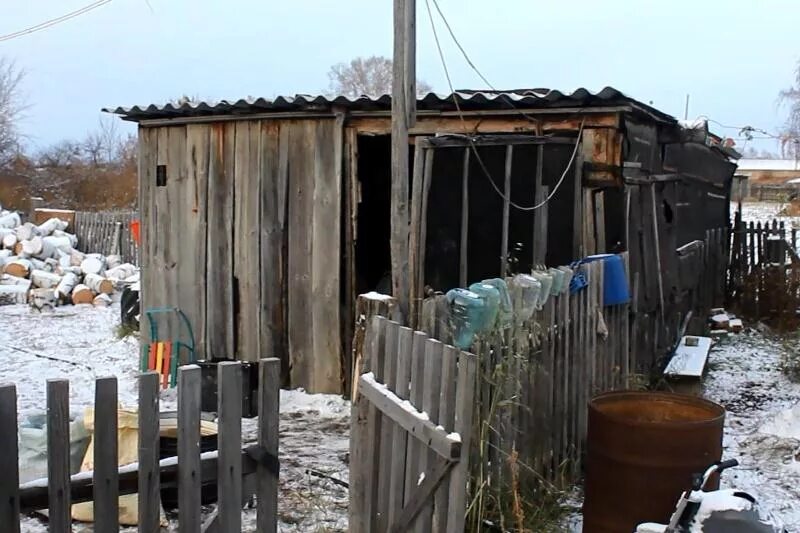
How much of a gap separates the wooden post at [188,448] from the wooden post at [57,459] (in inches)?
15.4

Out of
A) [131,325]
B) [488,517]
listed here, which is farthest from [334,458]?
[131,325]

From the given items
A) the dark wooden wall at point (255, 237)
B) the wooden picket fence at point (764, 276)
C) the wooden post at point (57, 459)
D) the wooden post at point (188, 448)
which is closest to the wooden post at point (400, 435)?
the wooden post at point (188, 448)

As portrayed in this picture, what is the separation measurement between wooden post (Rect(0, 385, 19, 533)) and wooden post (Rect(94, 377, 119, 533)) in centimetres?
25

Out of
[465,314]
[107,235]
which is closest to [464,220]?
[465,314]

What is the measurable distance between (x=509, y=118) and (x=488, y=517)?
4255 millimetres

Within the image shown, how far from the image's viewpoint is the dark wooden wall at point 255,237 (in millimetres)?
7918

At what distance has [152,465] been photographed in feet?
9.37

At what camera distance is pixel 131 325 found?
11.4 m

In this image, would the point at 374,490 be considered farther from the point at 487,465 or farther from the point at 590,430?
the point at 590,430

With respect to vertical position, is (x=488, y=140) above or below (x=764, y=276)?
above

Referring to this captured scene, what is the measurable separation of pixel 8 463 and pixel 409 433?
151 centimetres

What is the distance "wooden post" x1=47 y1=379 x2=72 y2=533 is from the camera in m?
2.69

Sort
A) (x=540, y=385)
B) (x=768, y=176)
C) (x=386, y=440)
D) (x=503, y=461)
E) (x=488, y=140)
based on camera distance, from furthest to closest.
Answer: (x=768, y=176) < (x=488, y=140) < (x=540, y=385) < (x=503, y=461) < (x=386, y=440)

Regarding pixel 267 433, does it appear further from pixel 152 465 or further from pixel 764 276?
pixel 764 276
